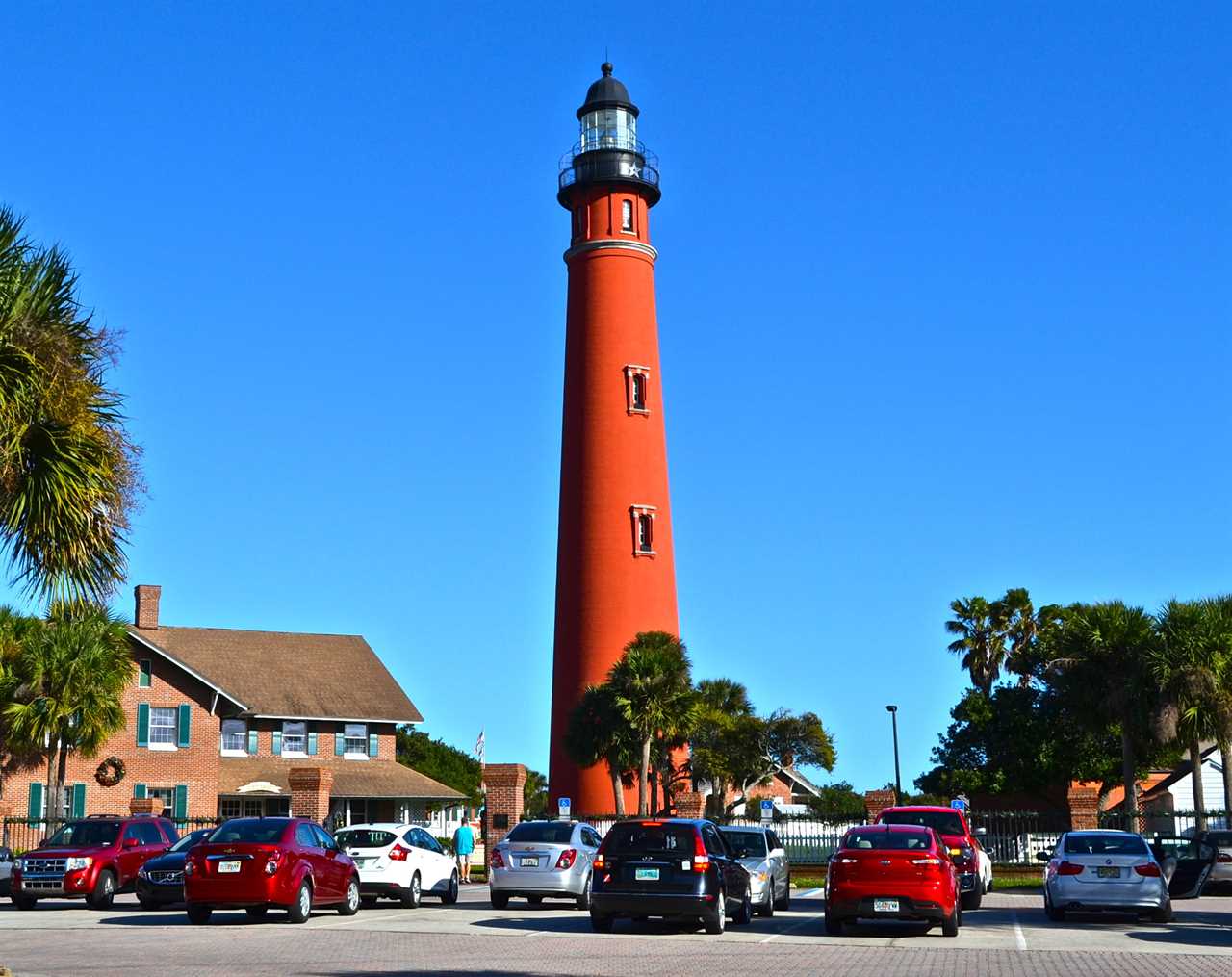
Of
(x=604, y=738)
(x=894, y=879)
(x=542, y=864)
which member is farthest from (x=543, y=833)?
(x=604, y=738)

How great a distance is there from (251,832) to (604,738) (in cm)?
2635

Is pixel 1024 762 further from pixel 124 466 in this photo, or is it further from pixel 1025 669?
pixel 124 466

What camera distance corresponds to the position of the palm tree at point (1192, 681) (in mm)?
42312

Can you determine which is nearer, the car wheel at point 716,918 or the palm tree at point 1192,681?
the car wheel at point 716,918

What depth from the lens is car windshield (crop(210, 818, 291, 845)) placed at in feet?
75.6

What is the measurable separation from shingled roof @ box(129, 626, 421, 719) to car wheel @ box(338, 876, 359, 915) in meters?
30.6

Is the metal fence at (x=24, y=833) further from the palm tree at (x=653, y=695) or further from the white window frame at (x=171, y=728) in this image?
the palm tree at (x=653, y=695)

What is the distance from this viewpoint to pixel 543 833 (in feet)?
91.9

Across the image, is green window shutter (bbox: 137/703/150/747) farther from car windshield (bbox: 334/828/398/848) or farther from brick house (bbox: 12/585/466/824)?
car windshield (bbox: 334/828/398/848)

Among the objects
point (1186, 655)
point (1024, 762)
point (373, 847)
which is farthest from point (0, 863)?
point (1024, 762)

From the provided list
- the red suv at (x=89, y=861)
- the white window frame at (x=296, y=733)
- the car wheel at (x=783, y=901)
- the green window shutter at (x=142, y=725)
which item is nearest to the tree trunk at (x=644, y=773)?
the white window frame at (x=296, y=733)

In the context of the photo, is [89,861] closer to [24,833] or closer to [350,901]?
[350,901]

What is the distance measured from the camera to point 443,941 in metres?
20.6

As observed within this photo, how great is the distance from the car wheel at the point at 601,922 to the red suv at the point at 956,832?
6327 mm
